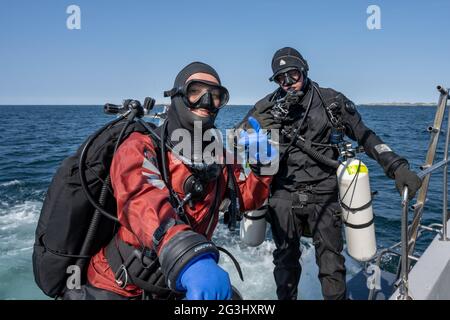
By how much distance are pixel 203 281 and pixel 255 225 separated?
7.31ft

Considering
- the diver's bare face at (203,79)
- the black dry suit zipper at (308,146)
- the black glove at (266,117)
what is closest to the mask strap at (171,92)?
the diver's bare face at (203,79)

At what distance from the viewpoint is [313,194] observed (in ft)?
11.5

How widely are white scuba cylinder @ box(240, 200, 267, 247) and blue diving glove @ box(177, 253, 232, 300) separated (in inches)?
82.4

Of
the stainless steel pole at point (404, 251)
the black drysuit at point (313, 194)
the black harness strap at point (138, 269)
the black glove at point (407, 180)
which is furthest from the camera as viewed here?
the black drysuit at point (313, 194)

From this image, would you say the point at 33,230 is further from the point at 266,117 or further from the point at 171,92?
the point at 171,92

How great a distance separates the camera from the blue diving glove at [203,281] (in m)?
1.44

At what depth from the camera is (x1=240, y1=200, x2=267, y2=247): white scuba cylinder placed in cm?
363

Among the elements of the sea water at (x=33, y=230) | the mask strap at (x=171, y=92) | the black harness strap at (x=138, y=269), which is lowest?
the sea water at (x=33, y=230)

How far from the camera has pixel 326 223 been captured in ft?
11.3

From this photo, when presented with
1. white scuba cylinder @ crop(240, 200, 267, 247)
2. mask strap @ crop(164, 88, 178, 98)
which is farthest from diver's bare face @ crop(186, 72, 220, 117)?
white scuba cylinder @ crop(240, 200, 267, 247)

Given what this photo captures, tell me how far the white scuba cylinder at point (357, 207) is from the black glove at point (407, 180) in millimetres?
245

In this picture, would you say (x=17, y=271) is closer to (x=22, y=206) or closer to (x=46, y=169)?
(x=22, y=206)

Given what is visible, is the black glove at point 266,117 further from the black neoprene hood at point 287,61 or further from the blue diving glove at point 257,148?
the blue diving glove at point 257,148

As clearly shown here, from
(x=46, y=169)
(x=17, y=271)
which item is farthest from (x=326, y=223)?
(x=46, y=169)
